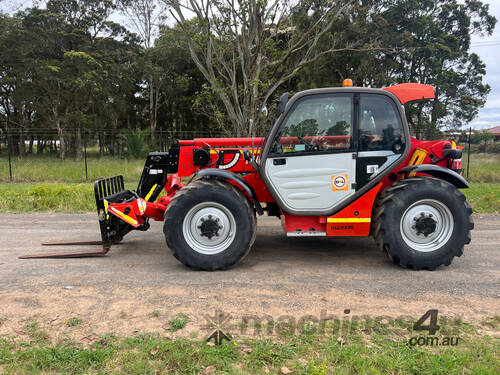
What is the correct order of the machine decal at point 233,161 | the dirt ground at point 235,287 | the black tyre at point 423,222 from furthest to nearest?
1. the machine decal at point 233,161
2. the black tyre at point 423,222
3. the dirt ground at point 235,287

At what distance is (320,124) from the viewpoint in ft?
15.5

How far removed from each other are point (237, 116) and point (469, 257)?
11.2m

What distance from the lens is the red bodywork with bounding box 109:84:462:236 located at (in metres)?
4.82

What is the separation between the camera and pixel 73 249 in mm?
5742

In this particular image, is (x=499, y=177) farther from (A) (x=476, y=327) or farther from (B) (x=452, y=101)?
(B) (x=452, y=101)

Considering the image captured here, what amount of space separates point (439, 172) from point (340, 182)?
54.4 inches

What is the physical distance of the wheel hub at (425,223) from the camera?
4.69 m

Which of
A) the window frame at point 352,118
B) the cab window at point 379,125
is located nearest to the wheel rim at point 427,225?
the cab window at point 379,125

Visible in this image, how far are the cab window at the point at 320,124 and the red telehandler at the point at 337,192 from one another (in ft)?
0.04

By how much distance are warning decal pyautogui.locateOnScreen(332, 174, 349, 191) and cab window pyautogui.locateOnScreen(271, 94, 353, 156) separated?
35cm

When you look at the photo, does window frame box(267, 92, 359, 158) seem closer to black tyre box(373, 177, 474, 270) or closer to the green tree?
black tyre box(373, 177, 474, 270)

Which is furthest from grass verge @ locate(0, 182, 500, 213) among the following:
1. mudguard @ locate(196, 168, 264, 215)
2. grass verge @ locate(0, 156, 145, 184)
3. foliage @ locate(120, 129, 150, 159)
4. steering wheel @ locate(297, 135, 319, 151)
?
foliage @ locate(120, 129, 150, 159)

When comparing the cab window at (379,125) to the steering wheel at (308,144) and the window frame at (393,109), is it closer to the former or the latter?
the window frame at (393,109)

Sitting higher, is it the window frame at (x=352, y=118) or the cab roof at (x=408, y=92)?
the cab roof at (x=408, y=92)
